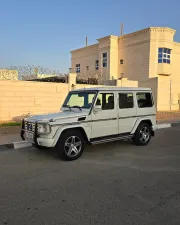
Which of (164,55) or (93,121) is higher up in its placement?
(164,55)

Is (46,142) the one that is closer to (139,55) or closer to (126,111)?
(126,111)

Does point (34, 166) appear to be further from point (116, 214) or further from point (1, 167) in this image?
point (116, 214)

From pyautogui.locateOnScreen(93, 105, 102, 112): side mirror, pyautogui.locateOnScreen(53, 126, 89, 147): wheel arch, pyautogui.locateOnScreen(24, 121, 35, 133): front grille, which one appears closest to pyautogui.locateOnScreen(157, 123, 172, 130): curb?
pyautogui.locateOnScreen(93, 105, 102, 112): side mirror

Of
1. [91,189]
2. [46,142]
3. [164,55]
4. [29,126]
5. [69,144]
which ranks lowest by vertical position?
[91,189]

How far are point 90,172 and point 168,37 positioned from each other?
1022 inches

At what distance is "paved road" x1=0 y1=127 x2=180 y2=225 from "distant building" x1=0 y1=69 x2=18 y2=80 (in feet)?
23.5

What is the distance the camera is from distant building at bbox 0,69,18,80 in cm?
1291

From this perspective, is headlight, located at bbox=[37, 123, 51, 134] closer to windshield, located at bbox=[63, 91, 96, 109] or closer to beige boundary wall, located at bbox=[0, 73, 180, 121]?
windshield, located at bbox=[63, 91, 96, 109]

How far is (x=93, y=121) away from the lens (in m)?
6.52

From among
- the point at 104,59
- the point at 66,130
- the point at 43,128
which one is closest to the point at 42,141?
the point at 43,128

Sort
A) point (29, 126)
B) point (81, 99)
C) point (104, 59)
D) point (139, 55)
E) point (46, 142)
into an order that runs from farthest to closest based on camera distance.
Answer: point (104, 59)
point (139, 55)
point (81, 99)
point (29, 126)
point (46, 142)

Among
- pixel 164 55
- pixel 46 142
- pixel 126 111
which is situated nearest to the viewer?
pixel 46 142

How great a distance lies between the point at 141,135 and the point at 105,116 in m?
1.93

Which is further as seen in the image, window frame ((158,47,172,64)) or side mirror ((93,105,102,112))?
window frame ((158,47,172,64))
